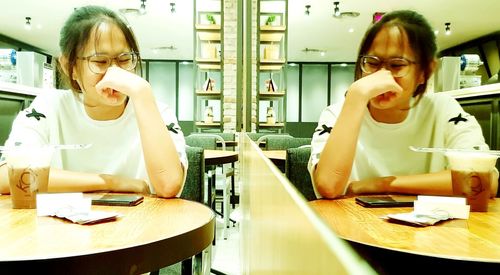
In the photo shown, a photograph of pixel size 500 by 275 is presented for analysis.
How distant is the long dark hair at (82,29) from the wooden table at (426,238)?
1.00m

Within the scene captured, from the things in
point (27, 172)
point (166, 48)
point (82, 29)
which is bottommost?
point (27, 172)

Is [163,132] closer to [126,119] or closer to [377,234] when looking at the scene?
[126,119]

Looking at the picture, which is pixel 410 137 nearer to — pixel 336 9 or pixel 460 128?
pixel 460 128

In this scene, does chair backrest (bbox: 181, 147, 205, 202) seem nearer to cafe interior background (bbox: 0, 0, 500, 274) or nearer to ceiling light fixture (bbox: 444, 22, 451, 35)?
cafe interior background (bbox: 0, 0, 500, 274)

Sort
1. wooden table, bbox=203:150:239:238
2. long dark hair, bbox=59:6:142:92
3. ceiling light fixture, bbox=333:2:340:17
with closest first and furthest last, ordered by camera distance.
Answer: ceiling light fixture, bbox=333:2:340:17 < long dark hair, bbox=59:6:142:92 < wooden table, bbox=203:150:239:238

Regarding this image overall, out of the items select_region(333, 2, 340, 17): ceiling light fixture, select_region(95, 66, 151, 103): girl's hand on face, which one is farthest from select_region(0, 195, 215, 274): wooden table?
select_region(333, 2, 340, 17): ceiling light fixture

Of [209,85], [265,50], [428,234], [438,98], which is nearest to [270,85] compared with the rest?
[265,50]

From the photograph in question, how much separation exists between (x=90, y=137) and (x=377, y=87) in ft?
3.32

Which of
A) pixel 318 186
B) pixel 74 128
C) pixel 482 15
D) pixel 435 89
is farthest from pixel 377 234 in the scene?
pixel 74 128

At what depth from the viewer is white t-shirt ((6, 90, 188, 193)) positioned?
1.55 meters

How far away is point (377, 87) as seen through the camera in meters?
1.11

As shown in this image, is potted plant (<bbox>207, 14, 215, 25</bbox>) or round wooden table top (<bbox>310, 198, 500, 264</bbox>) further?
potted plant (<bbox>207, 14, 215, 25</bbox>)

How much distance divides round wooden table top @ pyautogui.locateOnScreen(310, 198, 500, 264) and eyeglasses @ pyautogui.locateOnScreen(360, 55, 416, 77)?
34 cm

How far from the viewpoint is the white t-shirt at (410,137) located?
1.30 m
